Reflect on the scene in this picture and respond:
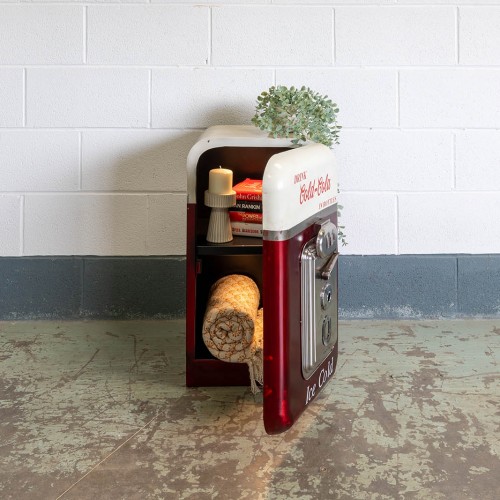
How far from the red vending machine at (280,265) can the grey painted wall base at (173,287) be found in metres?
0.52

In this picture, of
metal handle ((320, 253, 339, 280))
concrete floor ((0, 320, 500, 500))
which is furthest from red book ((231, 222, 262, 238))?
concrete floor ((0, 320, 500, 500))

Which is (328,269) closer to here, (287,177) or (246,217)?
(287,177)

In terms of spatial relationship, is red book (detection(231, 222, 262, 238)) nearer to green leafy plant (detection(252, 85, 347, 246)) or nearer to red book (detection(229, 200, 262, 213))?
red book (detection(229, 200, 262, 213))

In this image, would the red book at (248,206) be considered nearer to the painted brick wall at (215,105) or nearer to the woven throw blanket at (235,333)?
the woven throw blanket at (235,333)

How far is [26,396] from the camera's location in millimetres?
2836

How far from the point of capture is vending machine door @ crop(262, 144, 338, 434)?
2393 millimetres

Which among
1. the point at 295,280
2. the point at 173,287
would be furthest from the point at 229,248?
the point at 173,287

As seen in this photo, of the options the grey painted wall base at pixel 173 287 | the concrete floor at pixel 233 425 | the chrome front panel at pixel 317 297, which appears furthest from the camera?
the grey painted wall base at pixel 173 287

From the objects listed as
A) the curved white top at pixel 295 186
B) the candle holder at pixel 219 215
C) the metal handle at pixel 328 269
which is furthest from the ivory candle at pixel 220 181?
the metal handle at pixel 328 269

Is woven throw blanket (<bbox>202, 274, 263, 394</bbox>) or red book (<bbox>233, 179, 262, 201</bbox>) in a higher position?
red book (<bbox>233, 179, 262, 201</bbox>)

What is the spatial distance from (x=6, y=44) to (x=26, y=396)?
57.7 inches

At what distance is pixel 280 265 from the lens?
239 cm

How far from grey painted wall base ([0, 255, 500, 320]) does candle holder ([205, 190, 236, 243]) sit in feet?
2.36

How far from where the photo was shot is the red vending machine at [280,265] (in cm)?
240
